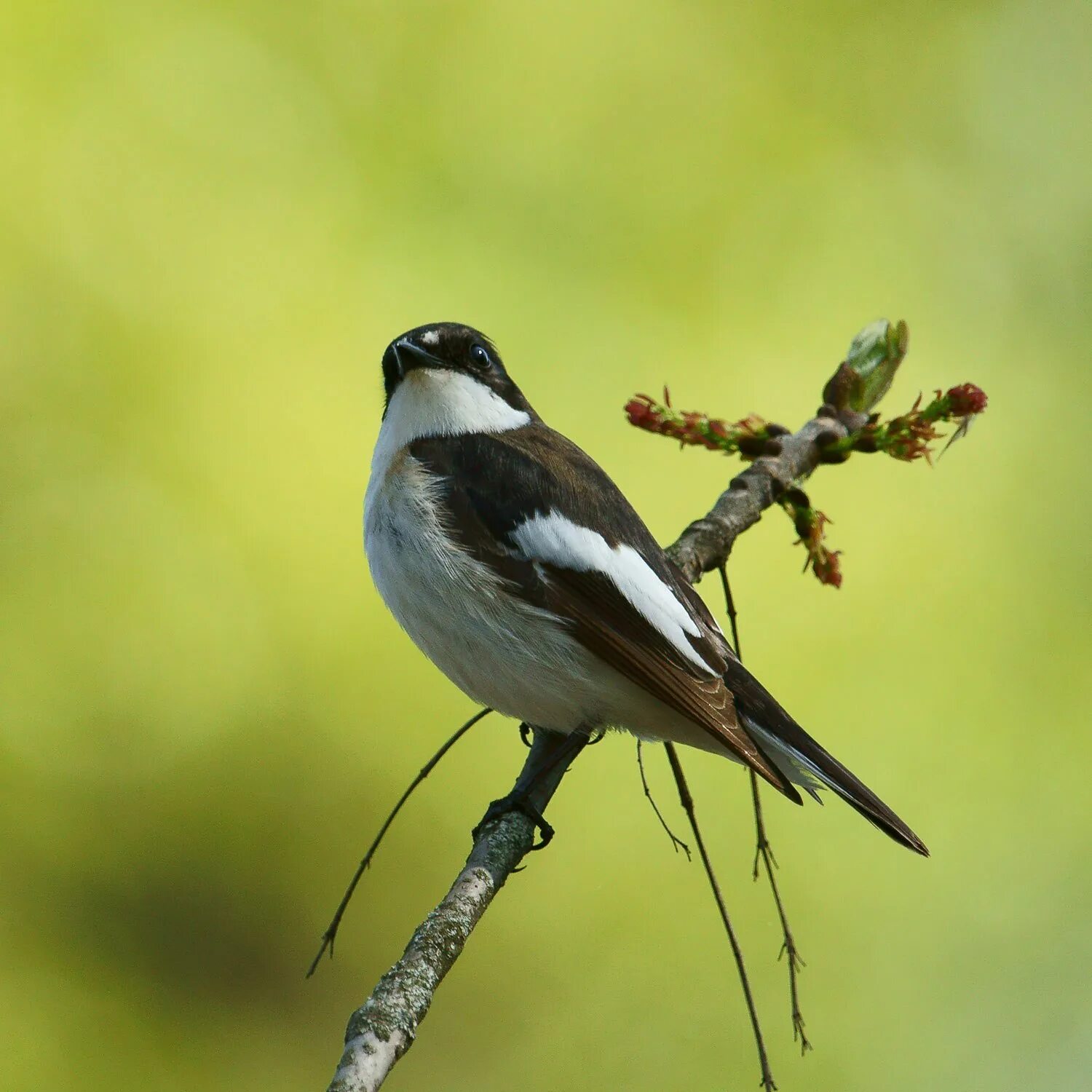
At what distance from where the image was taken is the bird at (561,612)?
2443 millimetres

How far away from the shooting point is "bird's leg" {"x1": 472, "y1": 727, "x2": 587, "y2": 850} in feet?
7.37

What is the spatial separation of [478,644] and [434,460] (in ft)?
1.50

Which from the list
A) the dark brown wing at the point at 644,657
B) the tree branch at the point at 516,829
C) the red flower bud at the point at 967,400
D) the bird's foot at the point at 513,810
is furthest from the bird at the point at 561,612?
the red flower bud at the point at 967,400

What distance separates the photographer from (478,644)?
2533 mm

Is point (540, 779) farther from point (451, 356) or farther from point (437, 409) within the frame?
point (451, 356)

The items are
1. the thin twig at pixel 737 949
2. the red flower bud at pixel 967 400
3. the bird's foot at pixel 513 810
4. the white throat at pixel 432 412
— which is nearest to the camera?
the thin twig at pixel 737 949

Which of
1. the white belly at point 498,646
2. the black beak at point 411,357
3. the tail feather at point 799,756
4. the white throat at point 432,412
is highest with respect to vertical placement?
the black beak at point 411,357

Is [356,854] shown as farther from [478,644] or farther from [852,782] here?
[852,782]

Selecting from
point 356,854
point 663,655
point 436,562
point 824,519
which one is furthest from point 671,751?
point 356,854

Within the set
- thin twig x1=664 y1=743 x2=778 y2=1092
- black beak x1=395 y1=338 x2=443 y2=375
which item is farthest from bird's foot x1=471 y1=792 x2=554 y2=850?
black beak x1=395 y1=338 x2=443 y2=375

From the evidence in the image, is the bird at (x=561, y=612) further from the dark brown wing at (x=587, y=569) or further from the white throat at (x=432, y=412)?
the white throat at (x=432, y=412)

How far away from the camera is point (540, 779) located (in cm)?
243

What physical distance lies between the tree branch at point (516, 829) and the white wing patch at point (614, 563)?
0.16 metres

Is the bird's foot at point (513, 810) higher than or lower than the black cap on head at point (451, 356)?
lower
